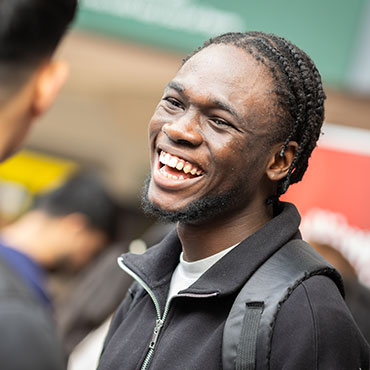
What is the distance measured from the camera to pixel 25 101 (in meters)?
1.71

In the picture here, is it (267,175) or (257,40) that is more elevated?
(257,40)

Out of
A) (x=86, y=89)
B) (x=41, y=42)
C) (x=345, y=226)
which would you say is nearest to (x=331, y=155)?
(x=345, y=226)

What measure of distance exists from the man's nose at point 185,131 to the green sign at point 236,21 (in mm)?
3939

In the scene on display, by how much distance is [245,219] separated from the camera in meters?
2.29

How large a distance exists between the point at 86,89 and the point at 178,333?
19.2ft

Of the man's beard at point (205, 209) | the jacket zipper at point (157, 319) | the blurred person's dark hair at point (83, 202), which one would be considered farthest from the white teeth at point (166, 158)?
the blurred person's dark hair at point (83, 202)

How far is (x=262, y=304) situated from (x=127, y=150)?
19.8 feet

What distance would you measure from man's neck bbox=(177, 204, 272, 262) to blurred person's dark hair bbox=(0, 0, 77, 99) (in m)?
0.83

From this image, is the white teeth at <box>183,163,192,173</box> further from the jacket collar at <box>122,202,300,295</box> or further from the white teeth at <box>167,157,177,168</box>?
the jacket collar at <box>122,202,300,295</box>

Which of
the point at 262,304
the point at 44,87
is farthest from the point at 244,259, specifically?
the point at 44,87

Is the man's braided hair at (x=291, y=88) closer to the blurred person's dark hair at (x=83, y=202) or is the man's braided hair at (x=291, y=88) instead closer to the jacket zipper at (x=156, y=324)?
the jacket zipper at (x=156, y=324)

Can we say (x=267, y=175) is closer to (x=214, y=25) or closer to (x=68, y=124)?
(x=214, y=25)

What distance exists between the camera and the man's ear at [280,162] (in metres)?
2.25

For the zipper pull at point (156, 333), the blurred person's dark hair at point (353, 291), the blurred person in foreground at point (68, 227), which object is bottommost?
the blurred person in foreground at point (68, 227)
